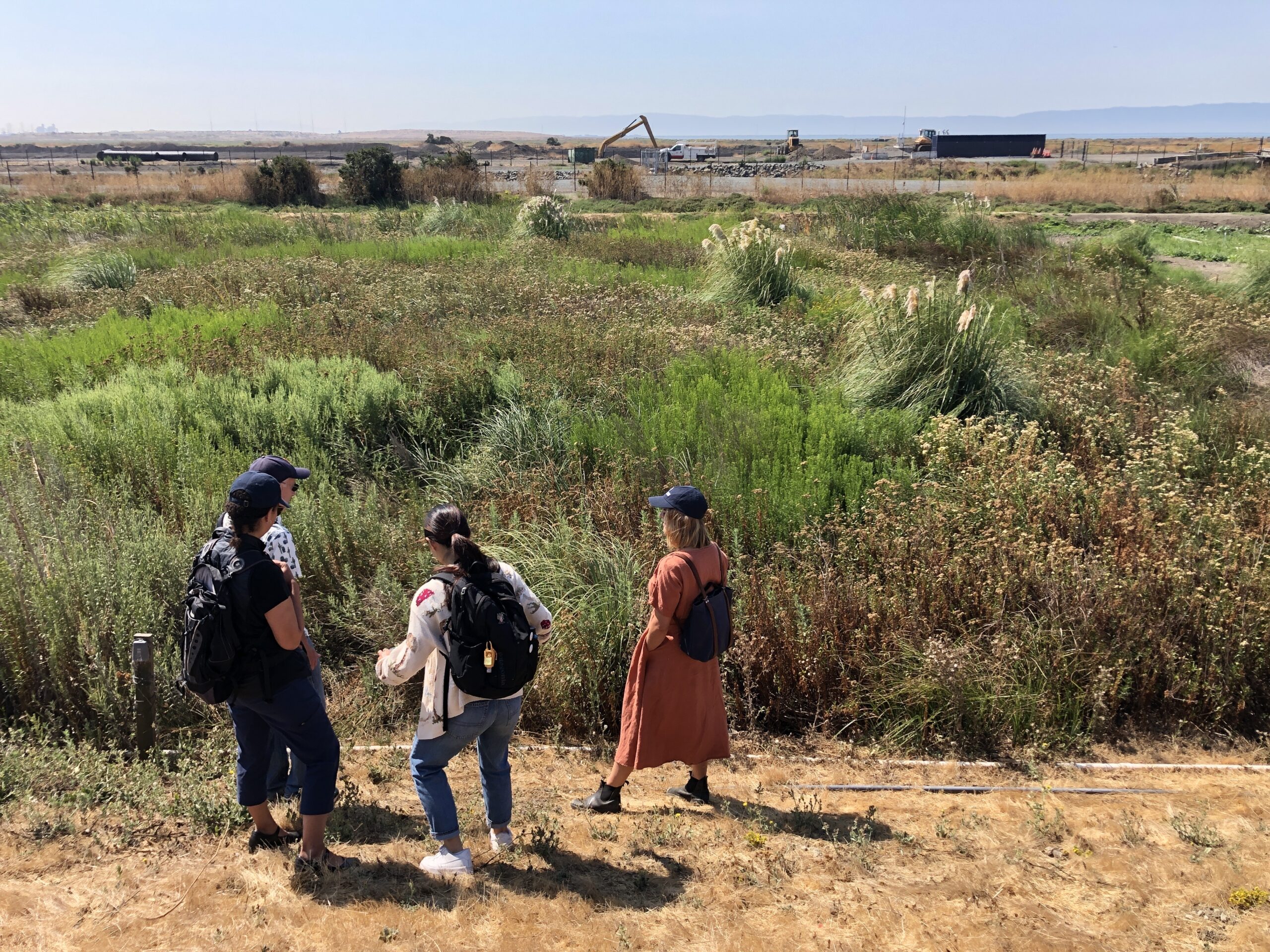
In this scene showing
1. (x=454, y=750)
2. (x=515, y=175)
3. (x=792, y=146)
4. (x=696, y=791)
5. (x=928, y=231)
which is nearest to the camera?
(x=454, y=750)

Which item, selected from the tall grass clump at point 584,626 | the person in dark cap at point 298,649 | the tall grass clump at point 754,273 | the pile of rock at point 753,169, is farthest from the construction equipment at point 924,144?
the person in dark cap at point 298,649

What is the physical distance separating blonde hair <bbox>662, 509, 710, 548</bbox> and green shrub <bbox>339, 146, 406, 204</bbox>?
30507 millimetres

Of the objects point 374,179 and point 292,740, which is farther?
point 374,179

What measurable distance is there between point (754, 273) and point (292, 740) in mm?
10294

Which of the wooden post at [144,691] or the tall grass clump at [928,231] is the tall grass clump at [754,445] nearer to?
the wooden post at [144,691]

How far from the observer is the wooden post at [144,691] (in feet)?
13.6

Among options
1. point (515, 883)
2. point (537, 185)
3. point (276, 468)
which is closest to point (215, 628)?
point (276, 468)

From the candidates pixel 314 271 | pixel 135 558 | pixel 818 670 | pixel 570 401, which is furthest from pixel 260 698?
pixel 314 271

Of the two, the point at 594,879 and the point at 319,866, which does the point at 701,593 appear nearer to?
the point at 594,879

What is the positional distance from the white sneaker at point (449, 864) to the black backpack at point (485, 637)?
0.75 meters

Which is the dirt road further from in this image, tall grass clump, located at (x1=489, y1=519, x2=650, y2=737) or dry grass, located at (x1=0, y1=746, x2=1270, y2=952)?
dry grass, located at (x1=0, y1=746, x2=1270, y2=952)

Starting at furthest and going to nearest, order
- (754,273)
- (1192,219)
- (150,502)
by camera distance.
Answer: (1192,219) → (754,273) → (150,502)

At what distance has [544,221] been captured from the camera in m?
18.7

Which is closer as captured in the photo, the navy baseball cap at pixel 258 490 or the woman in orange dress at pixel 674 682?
the navy baseball cap at pixel 258 490
